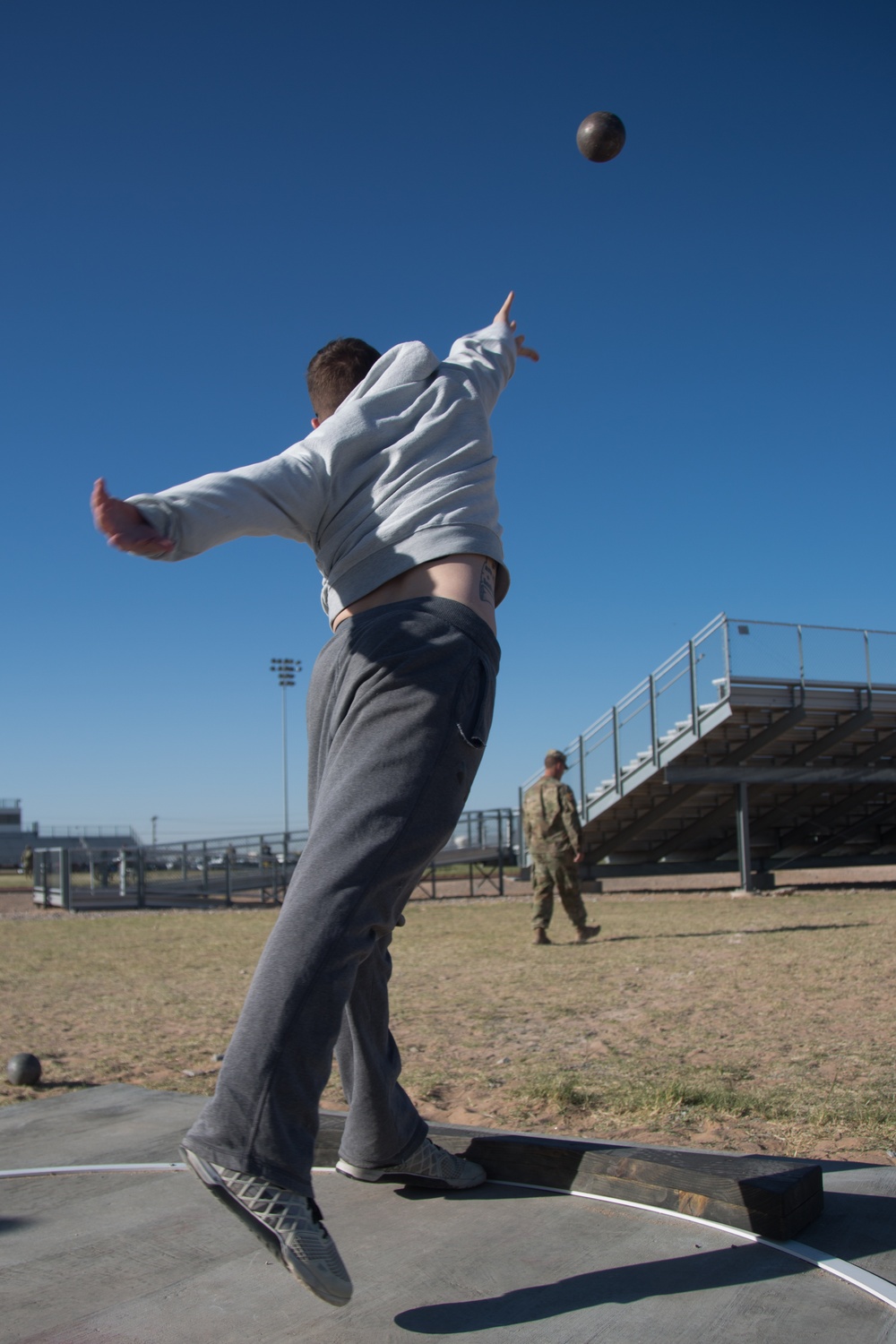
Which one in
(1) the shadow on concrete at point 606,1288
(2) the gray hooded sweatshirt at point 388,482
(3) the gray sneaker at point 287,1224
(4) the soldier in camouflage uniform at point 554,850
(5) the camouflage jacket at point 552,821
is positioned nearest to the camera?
(3) the gray sneaker at point 287,1224

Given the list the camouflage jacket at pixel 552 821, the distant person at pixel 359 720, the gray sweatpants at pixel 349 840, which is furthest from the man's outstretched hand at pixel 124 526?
the camouflage jacket at pixel 552 821

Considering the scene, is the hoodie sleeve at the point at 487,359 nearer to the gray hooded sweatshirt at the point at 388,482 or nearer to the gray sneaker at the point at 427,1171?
the gray hooded sweatshirt at the point at 388,482

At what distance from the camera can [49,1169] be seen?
2.52 m

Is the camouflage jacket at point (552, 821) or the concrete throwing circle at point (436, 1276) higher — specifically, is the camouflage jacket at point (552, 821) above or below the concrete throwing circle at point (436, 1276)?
above

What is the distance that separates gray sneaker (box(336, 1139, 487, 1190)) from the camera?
7.30 ft

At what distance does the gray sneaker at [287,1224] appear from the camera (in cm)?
151

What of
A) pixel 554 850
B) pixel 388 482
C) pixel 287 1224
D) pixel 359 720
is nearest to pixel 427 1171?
pixel 287 1224

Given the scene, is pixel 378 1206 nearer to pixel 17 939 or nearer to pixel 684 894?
pixel 17 939

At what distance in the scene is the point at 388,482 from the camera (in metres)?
1.98

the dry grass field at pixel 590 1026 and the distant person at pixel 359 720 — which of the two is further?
the dry grass field at pixel 590 1026

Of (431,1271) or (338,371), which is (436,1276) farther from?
(338,371)

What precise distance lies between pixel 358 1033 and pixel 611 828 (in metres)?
19.1

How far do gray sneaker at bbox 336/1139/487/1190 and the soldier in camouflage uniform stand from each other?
806cm

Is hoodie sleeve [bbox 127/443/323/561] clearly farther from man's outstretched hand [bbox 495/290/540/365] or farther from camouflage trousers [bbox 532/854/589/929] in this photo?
camouflage trousers [bbox 532/854/589/929]
